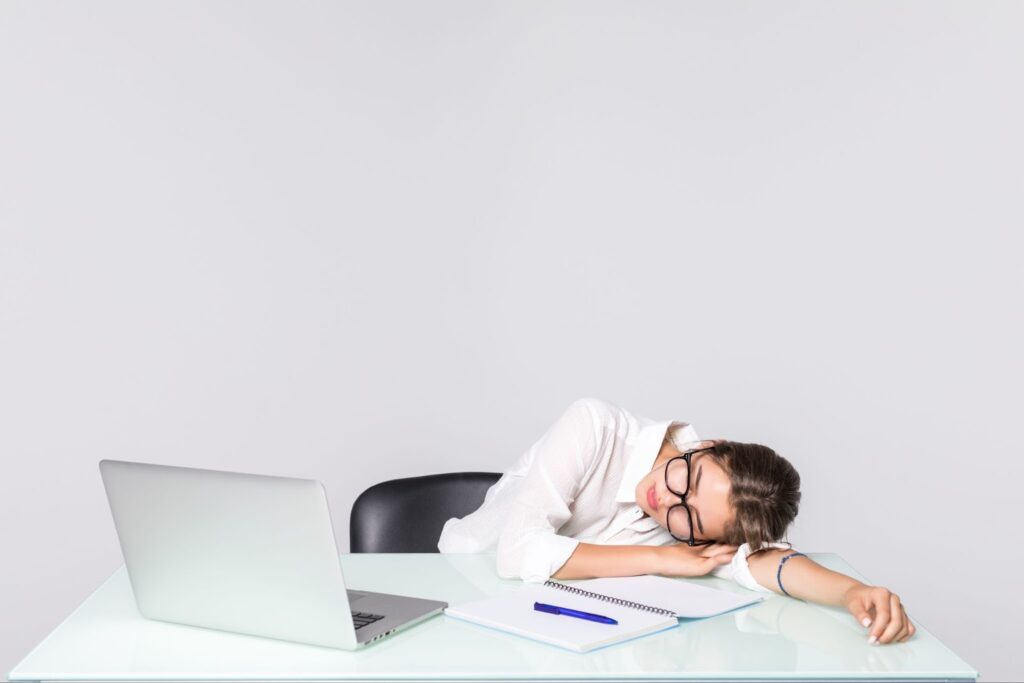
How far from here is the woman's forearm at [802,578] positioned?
161 cm

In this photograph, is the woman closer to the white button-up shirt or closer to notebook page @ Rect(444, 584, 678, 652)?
the white button-up shirt

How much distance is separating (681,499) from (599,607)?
0.36 metres

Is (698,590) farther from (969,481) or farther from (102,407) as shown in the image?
(102,407)

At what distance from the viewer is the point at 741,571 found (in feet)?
5.74

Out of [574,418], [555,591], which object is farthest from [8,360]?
[555,591]

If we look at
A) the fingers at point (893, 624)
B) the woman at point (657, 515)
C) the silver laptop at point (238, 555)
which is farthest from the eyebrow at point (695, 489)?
the silver laptop at point (238, 555)

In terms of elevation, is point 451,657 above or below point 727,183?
below

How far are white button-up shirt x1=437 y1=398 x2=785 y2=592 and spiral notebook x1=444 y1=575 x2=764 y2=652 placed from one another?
0.15m

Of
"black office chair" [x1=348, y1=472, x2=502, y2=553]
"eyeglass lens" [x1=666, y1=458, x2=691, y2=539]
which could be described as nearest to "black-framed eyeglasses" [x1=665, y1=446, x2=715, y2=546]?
"eyeglass lens" [x1=666, y1=458, x2=691, y2=539]

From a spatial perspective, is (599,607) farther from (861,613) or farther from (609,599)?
(861,613)

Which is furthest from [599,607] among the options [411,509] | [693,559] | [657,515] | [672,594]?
[411,509]

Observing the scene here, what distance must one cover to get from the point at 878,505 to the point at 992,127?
1.20 meters

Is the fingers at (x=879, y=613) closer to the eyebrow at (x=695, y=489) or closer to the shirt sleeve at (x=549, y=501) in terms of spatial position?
the eyebrow at (x=695, y=489)

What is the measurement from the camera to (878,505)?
321 centimetres
